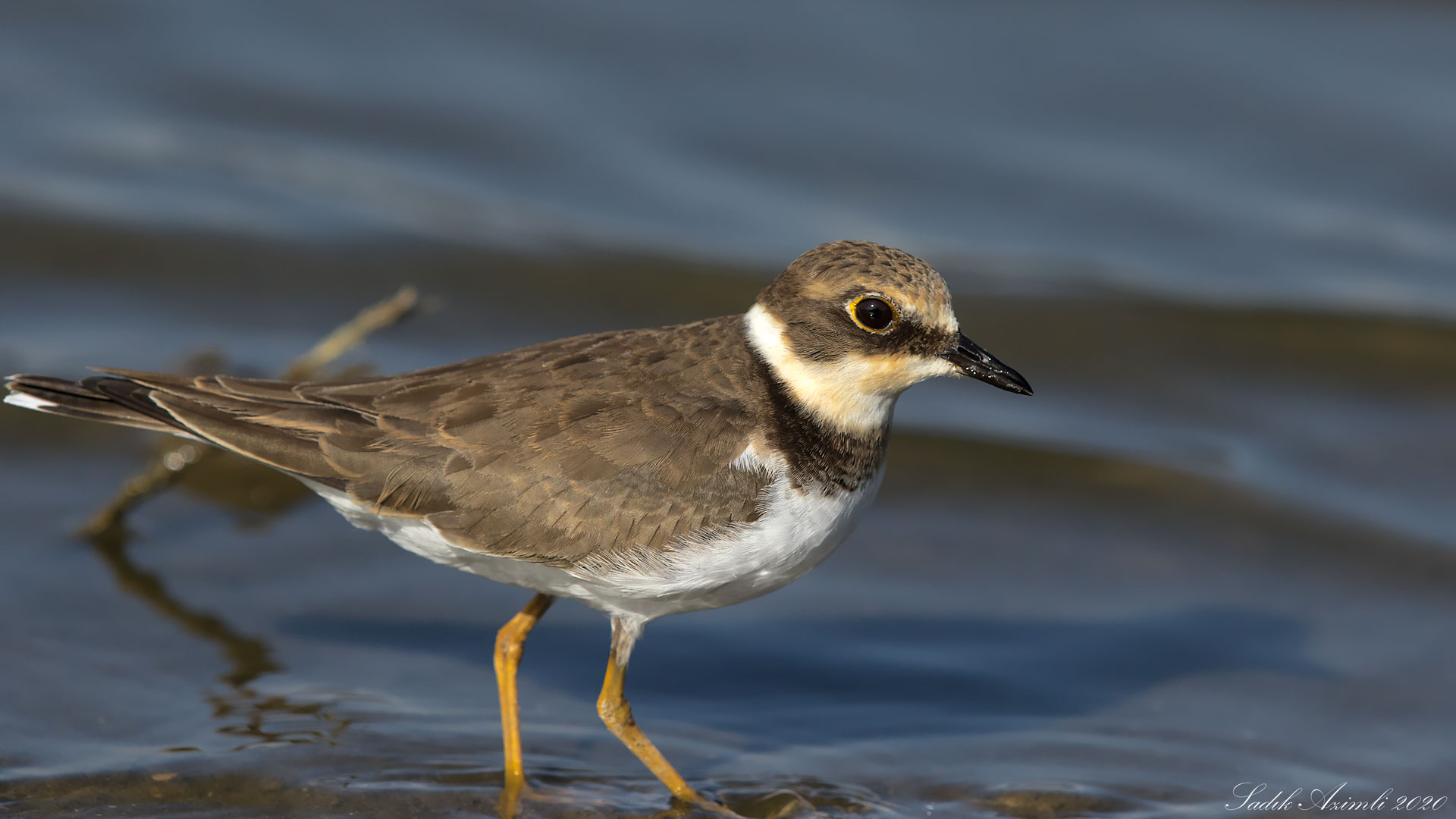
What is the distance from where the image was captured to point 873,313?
7.51 metres

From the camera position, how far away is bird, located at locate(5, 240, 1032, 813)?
24.2ft

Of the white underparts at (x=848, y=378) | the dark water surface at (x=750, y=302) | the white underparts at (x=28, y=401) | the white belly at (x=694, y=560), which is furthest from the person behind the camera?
the dark water surface at (x=750, y=302)

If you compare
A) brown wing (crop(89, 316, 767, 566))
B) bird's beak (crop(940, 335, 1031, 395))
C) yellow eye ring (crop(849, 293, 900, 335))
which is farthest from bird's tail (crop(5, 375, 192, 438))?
bird's beak (crop(940, 335, 1031, 395))

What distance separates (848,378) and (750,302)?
630cm

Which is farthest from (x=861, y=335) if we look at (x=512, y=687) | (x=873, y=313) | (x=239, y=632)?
(x=239, y=632)

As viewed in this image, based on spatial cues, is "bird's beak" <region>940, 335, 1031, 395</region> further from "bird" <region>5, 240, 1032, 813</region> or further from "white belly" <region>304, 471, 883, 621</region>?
Result: "white belly" <region>304, 471, 883, 621</region>

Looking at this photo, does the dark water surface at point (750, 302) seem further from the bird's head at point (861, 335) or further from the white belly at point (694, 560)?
the bird's head at point (861, 335)

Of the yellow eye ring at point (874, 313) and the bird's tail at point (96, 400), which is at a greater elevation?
the yellow eye ring at point (874, 313)

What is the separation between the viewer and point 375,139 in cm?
1548

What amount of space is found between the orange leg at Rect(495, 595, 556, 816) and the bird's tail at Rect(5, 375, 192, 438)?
2.10 m

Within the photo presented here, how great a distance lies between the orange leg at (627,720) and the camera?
791 cm

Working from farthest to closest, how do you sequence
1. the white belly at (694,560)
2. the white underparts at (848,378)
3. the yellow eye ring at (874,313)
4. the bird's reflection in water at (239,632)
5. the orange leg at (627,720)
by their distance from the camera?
the bird's reflection in water at (239,632) → the orange leg at (627,720) → the white underparts at (848,378) → the yellow eye ring at (874,313) → the white belly at (694,560)

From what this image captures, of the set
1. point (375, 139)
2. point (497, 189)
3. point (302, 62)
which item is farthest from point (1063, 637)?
point (302, 62)

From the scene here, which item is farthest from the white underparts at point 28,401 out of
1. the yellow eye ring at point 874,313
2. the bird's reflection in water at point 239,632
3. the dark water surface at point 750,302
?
the yellow eye ring at point 874,313
